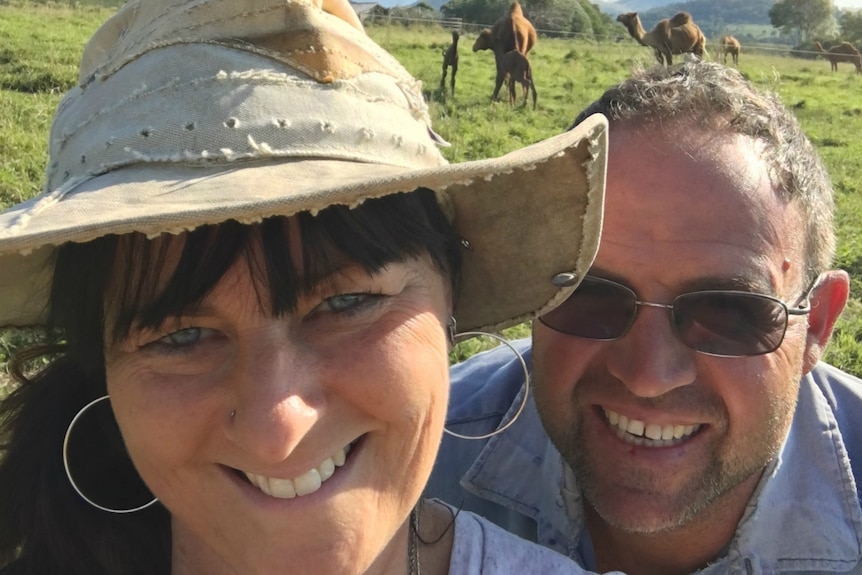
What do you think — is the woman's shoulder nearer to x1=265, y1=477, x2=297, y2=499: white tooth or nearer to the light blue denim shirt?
x1=265, y1=477, x2=297, y2=499: white tooth

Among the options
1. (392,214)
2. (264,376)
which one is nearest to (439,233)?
(392,214)

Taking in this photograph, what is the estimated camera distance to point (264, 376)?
1.19 m

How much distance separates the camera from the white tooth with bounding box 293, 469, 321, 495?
1.25 metres

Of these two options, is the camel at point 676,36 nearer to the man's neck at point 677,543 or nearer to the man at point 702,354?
the man at point 702,354

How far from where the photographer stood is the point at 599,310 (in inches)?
80.1

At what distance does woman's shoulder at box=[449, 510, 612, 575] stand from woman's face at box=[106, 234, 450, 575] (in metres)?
0.33

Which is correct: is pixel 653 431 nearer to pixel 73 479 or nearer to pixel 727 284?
pixel 727 284

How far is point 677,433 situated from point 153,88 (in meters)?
1.48

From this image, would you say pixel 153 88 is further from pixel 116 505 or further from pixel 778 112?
pixel 778 112

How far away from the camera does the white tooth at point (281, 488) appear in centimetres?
124

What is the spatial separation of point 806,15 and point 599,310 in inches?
3788

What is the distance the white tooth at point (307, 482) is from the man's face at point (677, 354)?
3.21 ft

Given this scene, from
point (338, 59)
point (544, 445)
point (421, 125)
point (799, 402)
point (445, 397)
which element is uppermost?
point (338, 59)

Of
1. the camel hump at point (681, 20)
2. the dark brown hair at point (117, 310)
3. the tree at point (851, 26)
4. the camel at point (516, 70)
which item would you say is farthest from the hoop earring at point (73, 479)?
the tree at point (851, 26)
